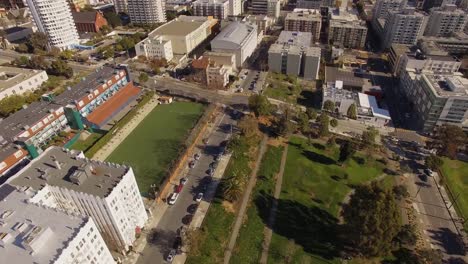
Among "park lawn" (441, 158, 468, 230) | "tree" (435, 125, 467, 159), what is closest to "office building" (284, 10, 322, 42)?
"tree" (435, 125, 467, 159)

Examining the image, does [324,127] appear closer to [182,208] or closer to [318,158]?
[318,158]

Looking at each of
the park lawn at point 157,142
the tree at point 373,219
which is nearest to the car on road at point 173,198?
the park lawn at point 157,142

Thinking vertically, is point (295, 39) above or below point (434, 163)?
above

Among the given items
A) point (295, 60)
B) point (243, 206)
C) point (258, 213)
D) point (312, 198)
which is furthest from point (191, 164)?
point (295, 60)

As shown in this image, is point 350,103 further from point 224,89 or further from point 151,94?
point 151,94

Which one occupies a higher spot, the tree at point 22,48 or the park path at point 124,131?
the tree at point 22,48

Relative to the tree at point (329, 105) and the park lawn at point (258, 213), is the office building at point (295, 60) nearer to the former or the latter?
the tree at point (329, 105)

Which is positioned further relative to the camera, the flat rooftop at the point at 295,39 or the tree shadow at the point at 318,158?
the flat rooftop at the point at 295,39
